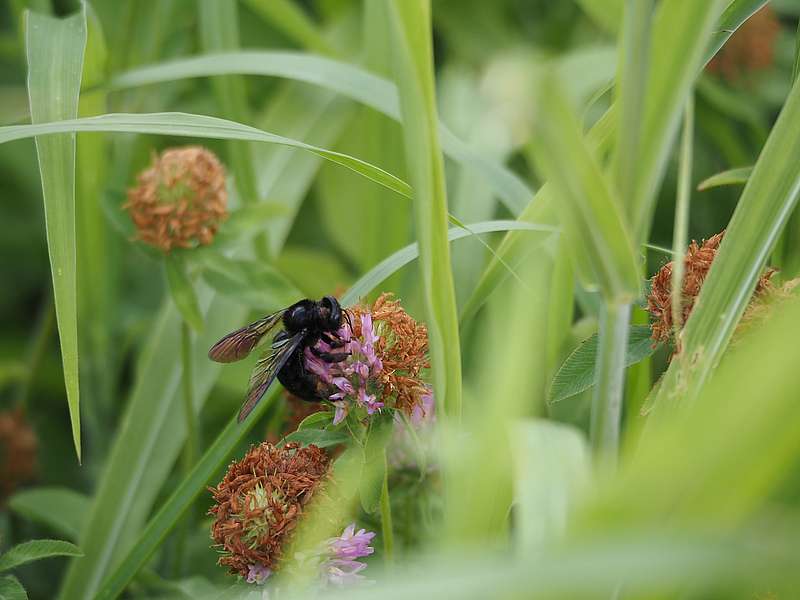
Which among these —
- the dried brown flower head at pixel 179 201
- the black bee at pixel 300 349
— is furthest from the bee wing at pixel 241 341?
the dried brown flower head at pixel 179 201

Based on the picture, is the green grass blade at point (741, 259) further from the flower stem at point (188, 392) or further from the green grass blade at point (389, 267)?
the flower stem at point (188, 392)

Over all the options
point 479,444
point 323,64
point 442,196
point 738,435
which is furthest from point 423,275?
point 323,64

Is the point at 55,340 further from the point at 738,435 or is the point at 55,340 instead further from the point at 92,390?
the point at 738,435

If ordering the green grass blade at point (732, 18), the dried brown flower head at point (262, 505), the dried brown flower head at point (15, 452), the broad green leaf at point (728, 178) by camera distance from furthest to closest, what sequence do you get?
the dried brown flower head at point (15, 452) < the broad green leaf at point (728, 178) < the green grass blade at point (732, 18) < the dried brown flower head at point (262, 505)

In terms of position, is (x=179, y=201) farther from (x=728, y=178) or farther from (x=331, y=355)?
(x=728, y=178)

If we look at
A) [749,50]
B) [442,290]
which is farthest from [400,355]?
[749,50]

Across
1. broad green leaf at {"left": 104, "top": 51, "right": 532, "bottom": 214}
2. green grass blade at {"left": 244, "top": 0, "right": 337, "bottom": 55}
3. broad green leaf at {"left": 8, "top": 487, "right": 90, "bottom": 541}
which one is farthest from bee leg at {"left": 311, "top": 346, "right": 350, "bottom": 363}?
green grass blade at {"left": 244, "top": 0, "right": 337, "bottom": 55}

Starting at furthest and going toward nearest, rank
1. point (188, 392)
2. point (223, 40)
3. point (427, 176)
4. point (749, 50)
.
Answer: point (749, 50)
point (223, 40)
point (188, 392)
point (427, 176)
